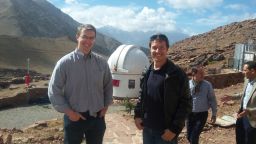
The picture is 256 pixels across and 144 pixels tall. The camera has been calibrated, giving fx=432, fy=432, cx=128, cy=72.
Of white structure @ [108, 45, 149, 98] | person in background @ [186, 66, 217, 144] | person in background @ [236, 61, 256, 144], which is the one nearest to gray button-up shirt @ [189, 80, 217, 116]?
person in background @ [186, 66, 217, 144]

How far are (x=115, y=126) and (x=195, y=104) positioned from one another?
376 centimetres

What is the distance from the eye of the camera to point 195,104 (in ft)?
22.2

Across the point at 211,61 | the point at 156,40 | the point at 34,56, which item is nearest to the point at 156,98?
the point at 156,40

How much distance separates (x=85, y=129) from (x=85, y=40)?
93cm

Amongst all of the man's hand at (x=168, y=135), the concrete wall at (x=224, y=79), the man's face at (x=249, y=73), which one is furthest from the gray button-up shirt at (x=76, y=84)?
the concrete wall at (x=224, y=79)

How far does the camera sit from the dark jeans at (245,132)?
5.76 metres

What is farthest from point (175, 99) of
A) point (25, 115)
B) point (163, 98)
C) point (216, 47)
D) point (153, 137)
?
point (216, 47)

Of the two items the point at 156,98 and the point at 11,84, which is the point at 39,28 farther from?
the point at 156,98

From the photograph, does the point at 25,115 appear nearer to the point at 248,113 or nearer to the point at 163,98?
the point at 248,113

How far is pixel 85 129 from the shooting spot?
454 cm

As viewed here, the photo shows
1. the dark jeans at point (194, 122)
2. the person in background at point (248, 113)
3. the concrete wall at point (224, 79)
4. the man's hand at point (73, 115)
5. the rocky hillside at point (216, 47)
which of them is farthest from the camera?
the rocky hillside at point (216, 47)

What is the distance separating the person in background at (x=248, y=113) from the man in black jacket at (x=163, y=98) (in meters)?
1.88

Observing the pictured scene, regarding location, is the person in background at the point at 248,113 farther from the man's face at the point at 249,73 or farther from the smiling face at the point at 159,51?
the smiling face at the point at 159,51

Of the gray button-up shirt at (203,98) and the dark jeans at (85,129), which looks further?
the gray button-up shirt at (203,98)
